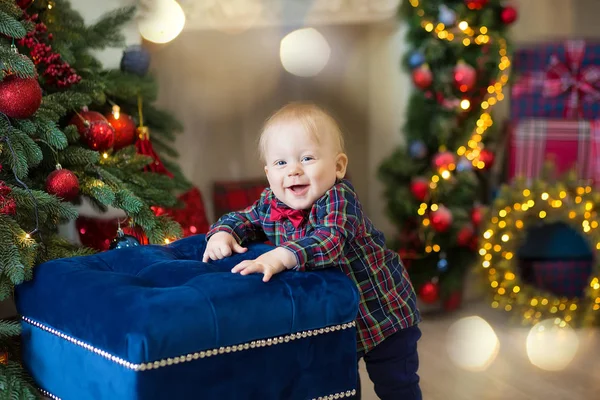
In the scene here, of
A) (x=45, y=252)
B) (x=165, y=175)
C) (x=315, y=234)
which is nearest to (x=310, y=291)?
(x=315, y=234)

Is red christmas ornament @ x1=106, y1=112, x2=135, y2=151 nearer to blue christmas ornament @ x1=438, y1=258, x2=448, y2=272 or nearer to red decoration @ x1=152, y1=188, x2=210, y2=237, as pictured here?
red decoration @ x1=152, y1=188, x2=210, y2=237

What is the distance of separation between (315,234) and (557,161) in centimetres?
220

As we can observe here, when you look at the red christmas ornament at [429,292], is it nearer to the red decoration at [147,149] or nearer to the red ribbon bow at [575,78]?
the red ribbon bow at [575,78]

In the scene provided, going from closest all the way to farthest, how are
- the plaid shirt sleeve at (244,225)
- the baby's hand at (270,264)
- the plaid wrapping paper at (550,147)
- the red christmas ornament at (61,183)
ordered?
the baby's hand at (270,264), the plaid shirt sleeve at (244,225), the red christmas ornament at (61,183), the plaid wrapping paper at (550,147)

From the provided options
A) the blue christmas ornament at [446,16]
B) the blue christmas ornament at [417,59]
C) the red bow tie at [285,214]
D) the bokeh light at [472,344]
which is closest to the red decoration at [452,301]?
the bokeh light at [472,344]

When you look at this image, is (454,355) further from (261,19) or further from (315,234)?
(261,19)

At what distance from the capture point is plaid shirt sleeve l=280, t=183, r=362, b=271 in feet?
5.16

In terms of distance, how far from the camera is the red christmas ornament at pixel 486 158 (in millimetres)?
3412

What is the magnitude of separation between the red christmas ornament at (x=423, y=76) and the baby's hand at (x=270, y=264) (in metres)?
1.91

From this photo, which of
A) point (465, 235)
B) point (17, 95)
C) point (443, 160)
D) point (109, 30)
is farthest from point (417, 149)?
point (17, 95)

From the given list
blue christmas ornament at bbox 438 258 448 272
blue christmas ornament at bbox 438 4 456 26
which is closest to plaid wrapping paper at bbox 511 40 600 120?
blue christmas ornament at bbox 438 4 456 26

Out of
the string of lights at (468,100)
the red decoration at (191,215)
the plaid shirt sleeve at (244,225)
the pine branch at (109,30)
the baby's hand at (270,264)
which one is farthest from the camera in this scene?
the string of lights at (468,100)

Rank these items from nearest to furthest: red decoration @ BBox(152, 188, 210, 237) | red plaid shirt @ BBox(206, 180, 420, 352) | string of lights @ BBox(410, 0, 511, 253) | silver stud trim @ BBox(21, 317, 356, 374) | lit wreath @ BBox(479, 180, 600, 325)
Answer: silver stud trim @ BBox(21, 317, 356, 374), red plaid shirt @ BBox(206, 180, 420, 352), red decoration @ BBox(152, 188, 210, 237), lit wreath @ BBox(479, 180, 600, 325), string of lights @ BBox(410, 0, 511, 253)

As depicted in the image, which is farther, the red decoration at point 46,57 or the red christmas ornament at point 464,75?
the red christmas ornament at point 464,75
